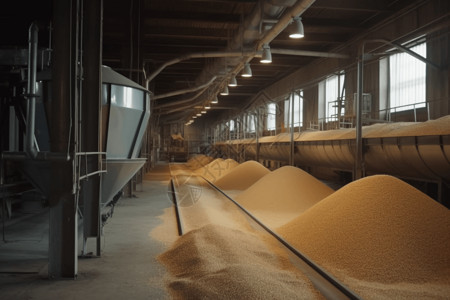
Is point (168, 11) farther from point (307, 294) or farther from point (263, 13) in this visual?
point (307, 294)

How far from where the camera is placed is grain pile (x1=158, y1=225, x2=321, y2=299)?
3.80 meters

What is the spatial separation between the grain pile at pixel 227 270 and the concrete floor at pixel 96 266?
25 centimetres

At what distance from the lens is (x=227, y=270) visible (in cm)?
420

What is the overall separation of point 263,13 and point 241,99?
22649mm

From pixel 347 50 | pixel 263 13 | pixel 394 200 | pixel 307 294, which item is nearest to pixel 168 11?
pixel 263 13

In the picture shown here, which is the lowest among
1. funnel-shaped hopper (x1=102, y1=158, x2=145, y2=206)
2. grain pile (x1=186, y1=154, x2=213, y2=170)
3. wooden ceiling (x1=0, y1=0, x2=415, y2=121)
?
grain pile (x1=186, y1=154, x2=213, y2=170)

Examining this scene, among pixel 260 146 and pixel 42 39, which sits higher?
pixel 42 39

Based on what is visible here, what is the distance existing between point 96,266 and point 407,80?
416 inches

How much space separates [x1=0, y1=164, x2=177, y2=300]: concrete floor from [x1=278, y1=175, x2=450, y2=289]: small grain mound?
2.11 m

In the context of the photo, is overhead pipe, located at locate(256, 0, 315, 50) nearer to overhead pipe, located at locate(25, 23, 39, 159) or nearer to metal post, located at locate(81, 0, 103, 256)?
metal post, located at locate(81, 0, 103, 256)

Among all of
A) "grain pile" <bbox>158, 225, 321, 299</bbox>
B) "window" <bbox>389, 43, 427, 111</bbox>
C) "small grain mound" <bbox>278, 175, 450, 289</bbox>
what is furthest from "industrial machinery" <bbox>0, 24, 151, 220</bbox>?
"window" <bbox>389, 43, 427, 111</bbox>

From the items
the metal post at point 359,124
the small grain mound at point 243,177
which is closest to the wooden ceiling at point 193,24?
the metal post at point 359,124

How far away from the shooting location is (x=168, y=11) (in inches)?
504

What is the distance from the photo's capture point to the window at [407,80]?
36.9 feet
